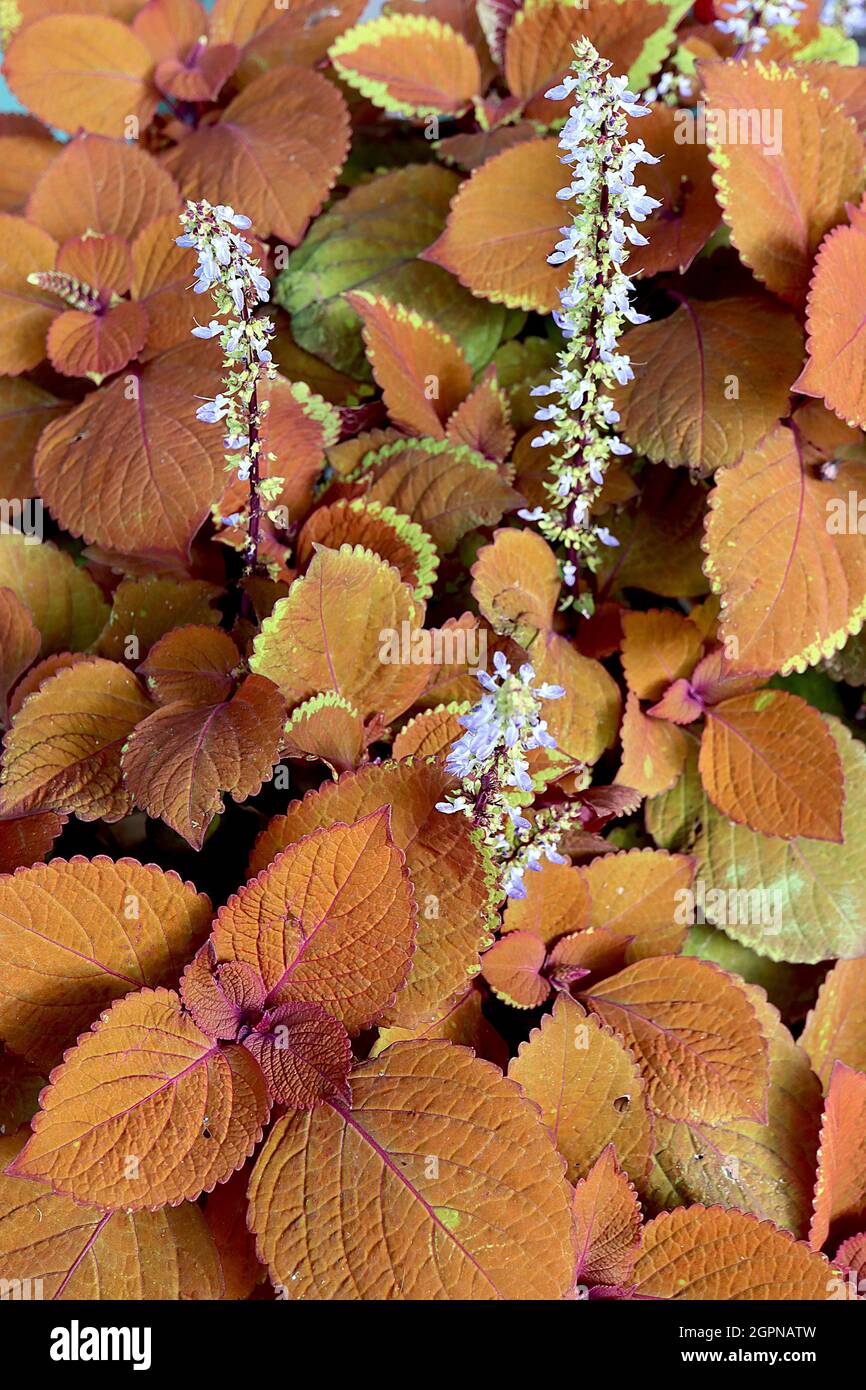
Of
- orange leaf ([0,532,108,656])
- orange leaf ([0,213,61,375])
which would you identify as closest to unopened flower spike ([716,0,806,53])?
orange leaf ([0,213,61,375])

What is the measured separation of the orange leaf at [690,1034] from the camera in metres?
0.76

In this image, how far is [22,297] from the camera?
3.24 ft

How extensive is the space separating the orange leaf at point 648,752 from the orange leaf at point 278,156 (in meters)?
0.48

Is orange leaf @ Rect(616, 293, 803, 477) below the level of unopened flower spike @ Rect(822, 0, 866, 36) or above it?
below

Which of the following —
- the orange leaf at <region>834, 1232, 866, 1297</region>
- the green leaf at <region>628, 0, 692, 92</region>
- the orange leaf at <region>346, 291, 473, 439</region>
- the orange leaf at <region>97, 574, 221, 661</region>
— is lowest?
the orange leaf at <region>834, 1232, 866, 1297</region>

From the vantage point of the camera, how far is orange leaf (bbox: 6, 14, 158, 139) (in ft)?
3.56

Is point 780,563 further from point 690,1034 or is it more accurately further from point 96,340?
point 96,340

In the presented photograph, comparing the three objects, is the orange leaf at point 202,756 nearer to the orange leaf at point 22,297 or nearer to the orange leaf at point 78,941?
the orange leaf at point 78,941

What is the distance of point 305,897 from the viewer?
2.23ft

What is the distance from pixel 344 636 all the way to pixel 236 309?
8.5 inches

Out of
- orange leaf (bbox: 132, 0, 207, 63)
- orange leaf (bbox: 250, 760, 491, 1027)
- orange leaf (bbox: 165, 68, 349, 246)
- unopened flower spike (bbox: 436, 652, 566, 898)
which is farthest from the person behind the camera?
orange leaf (bbox: 132, 0, 207, 63)

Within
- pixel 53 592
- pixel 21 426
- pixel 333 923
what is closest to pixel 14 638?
pixel 53 592

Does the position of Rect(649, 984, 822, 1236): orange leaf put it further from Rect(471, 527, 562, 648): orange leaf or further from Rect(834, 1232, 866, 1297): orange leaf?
Rect(471, 527, 562, 648): orange leaf
